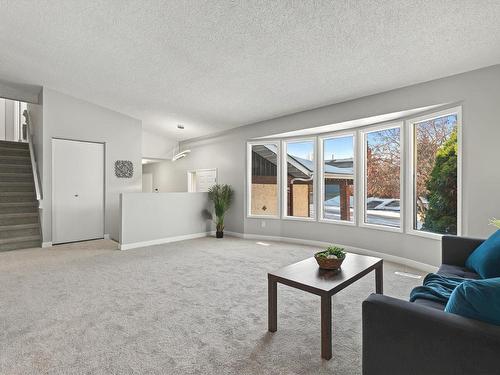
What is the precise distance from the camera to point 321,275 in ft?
7.28

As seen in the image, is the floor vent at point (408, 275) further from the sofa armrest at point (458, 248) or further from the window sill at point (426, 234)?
the sofa armrest at point (458, 248)

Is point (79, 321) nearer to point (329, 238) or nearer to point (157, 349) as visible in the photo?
point (157, 349)

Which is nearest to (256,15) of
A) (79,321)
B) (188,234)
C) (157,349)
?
(157,349)

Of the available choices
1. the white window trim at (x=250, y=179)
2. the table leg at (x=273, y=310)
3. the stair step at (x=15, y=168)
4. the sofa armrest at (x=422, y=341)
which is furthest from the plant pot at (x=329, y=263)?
the stair step at (x=15, y=168)

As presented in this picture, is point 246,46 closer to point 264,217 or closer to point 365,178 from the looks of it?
point 365,178

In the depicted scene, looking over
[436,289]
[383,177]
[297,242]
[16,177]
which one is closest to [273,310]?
[436,289]

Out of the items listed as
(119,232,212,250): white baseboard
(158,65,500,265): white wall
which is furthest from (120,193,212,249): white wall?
(158,65,500,265): white wall

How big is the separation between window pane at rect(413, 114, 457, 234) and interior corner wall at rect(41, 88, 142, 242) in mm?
5964

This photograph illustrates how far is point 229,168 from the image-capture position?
21.3ft

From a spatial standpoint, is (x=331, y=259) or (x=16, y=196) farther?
(x=16, y=196)

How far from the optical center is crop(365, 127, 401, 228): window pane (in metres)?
4.35

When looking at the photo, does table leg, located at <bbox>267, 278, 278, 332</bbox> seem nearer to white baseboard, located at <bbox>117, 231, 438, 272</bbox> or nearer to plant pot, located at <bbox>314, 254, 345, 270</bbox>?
plant pot, located at <bbox>314, 254, 345, 270</bbox>

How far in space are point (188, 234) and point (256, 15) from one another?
4.60 m

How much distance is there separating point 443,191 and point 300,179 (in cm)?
260
